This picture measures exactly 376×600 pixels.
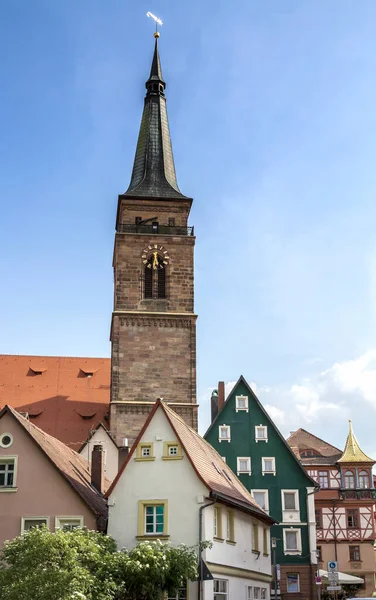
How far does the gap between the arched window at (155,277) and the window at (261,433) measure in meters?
10.7

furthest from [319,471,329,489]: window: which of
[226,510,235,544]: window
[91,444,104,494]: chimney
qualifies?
[226,510,235,544]: window

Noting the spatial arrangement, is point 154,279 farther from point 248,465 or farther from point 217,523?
point 217,523

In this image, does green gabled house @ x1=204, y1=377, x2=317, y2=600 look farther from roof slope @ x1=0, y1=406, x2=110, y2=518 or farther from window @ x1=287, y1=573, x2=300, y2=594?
roof slope @ x1=0, y1=406, x2=110, y2=518

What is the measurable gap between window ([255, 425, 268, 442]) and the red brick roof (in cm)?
974

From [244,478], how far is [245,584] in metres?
13.5

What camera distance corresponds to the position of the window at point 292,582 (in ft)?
132

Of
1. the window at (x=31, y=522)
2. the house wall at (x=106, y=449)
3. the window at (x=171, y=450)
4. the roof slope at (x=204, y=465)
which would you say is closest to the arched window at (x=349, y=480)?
the house wall at (x=106, y=449)

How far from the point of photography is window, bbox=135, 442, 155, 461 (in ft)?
86.6

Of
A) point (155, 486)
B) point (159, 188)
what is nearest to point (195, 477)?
point (155, 486)

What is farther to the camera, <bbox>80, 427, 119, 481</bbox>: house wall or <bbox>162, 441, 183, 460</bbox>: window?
<bbox>80, 427, 119, 481</bbox>: house wall

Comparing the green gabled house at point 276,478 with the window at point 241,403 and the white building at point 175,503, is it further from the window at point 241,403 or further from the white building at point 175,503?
the white building at point 175,503

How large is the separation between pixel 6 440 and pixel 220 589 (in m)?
7.85

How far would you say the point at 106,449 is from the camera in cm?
4547

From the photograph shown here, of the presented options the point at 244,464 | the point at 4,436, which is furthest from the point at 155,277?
the point at 4,436
